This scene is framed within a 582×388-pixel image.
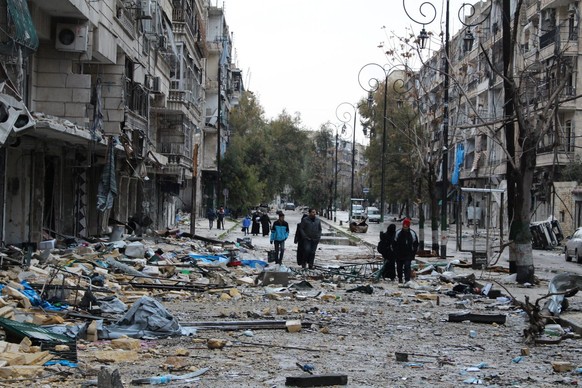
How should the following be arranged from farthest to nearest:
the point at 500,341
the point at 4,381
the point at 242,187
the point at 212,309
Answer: the point at 242,187 < the point at 212,309 < the point at 500,341 < the point at 4,381

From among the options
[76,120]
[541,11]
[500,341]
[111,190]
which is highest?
[541,11]

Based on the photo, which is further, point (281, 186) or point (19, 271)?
point (281, 186)

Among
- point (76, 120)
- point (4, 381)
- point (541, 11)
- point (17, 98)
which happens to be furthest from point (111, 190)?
point (541, 11)

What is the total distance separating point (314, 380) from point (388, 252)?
Answer: 13752 mm

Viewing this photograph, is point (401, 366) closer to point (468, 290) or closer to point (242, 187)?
point (468, 290)

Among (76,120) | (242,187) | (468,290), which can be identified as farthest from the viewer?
(242,187)

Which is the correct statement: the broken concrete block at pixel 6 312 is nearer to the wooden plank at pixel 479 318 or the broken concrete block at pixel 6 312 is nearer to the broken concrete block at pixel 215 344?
the broken concrete block at pixel 215 344

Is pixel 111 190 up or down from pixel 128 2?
down

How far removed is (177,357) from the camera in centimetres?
957

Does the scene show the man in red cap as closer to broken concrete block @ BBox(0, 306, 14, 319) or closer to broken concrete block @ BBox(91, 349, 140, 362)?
broken concrete block @ BBox(0, 306, 14, 319)

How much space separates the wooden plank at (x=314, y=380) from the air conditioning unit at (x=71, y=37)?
16.8 m

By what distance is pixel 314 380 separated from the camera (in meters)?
Result: 8.40

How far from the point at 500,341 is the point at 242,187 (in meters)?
69.4

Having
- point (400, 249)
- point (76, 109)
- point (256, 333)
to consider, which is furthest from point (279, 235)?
point (256, 333)
